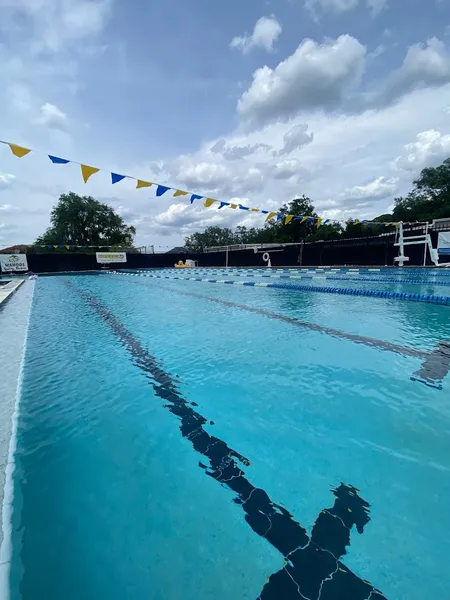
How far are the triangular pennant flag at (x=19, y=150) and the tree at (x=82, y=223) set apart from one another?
28.8 metres

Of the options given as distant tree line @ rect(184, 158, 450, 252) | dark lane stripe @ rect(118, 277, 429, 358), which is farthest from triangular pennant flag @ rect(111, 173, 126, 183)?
distant tree line @ rect(184, 158, 450, 252)

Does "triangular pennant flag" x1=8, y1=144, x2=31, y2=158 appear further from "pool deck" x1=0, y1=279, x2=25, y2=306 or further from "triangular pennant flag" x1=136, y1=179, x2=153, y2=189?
"pool deck" x1=0, y1=279, x2=25, y2=306

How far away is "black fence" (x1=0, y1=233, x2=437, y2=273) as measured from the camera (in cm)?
1571

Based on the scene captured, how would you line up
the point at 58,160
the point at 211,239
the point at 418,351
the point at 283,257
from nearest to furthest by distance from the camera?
the point at 418,351
the point at 58,160
the point at 283,257
the point at 211,239

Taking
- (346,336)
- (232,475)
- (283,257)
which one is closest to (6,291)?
(346,336)

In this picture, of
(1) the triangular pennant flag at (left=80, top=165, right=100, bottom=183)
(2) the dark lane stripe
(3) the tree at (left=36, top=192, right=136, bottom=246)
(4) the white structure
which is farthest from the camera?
(3) the tree at (left=36, top=192, right=136, bottom=246)

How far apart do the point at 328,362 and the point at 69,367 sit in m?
2.66

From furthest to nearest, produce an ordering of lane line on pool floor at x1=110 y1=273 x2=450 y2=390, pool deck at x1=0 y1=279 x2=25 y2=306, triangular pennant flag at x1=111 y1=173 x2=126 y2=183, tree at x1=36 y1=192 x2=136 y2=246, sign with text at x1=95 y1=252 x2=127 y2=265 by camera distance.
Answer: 1. tree at x1=36 y1=192 x2=136 y2=246
2. sign with text at x1=95 y1=252 x2=127 y2=265
3. pool deck at x1=0 y1=279 x2=25 y2=306
4. triangular pennant flag at x1=111 y1=173 x2=126 y2=183
5. lane line on pool floor at x1=110 y1=273 x2=450 y2=390

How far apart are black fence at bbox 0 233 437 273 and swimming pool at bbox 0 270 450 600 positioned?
14.5 m

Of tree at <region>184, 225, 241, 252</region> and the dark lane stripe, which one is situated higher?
tree at <region>184, 225, 241, 252</region>

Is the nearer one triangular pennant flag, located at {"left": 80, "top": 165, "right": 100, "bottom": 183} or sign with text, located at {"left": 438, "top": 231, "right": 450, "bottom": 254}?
triangular pennant flag, located at {"left": 80, "top": 165, "right": 100, "bottom": 183}

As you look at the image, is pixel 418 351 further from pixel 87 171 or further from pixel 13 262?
pixel 13 262

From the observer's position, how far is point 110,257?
26219 millimetres

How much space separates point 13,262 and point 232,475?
2611 centimetres
